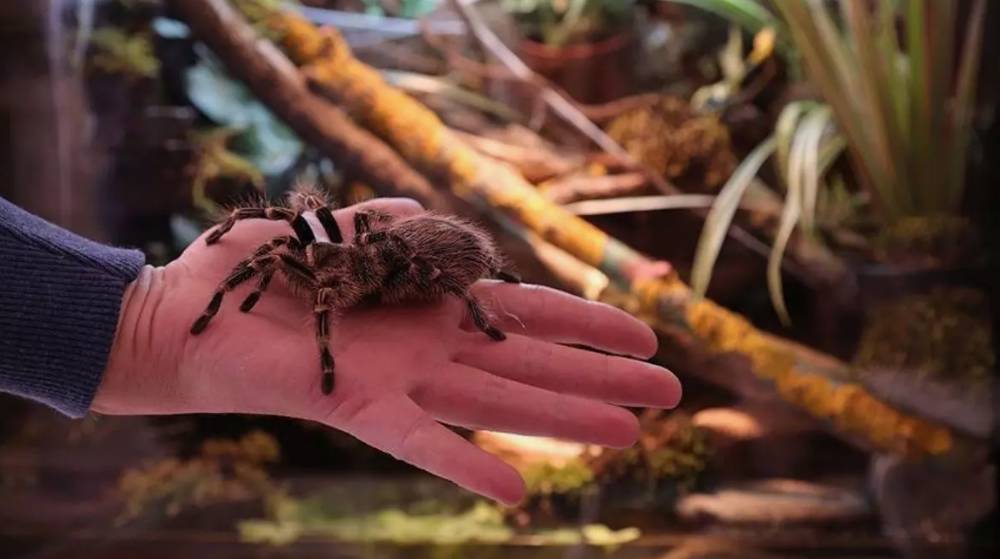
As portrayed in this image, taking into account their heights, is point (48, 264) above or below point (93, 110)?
above

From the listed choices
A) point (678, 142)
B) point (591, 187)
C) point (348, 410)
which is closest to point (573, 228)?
point (591, 187)

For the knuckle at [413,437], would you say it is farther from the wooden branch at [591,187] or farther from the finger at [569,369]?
the wooden branch at [591,187]

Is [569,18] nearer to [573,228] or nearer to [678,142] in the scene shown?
[678,142]

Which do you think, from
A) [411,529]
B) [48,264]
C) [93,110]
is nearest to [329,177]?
[93,110]

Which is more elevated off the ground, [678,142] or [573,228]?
[678,142]

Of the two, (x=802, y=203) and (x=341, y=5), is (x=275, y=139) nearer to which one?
(x=341, y=5)

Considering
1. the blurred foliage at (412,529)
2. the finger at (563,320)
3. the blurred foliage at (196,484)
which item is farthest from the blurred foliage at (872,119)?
the blurred foliage at (196,484)

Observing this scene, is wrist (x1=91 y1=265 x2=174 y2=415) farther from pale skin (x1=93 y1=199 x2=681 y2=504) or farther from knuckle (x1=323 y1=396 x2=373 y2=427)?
knuckle (x1=323 y1=396 x2=373 y2=427)
